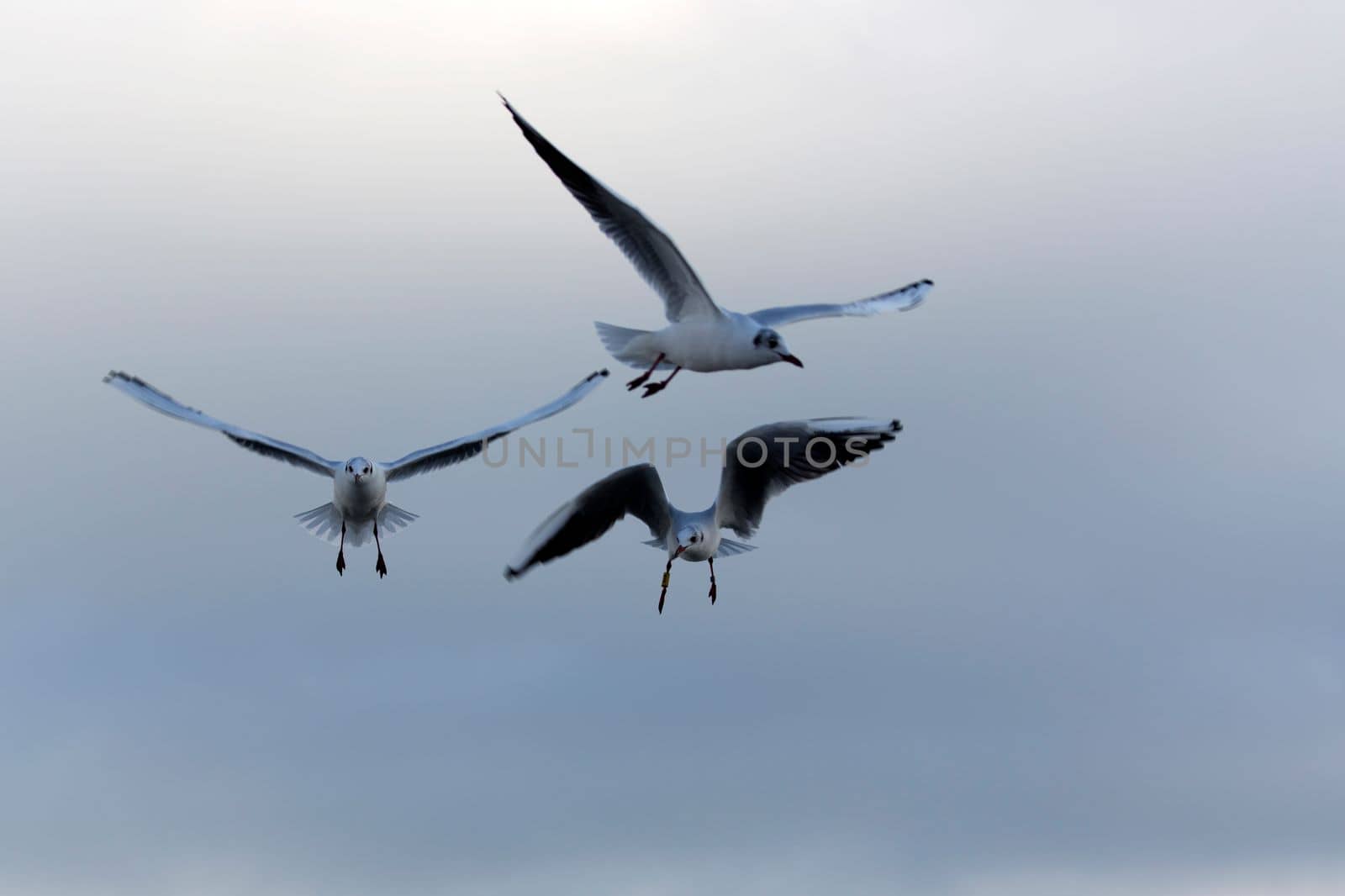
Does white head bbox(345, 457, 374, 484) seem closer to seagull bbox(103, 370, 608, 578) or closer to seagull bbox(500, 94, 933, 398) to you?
seagull bbox(103, 370, 608, 578)

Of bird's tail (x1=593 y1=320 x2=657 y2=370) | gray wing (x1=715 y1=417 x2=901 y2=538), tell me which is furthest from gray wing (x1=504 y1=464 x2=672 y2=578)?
bird's tail (x1=593 y1=320 x2=657 y2=370)

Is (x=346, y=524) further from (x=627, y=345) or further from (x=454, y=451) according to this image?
(x=627, y=345)

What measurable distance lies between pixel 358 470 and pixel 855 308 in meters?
4.79

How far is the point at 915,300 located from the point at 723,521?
3860 mm

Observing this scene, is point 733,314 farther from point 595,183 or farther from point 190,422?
point 190,422

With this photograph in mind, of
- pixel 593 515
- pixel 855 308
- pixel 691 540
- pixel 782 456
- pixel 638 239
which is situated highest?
pixel 855 308

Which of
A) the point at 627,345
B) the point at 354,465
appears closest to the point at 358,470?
the point at 354,465

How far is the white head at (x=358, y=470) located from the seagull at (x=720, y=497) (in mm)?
1426

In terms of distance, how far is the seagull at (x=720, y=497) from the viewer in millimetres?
20219

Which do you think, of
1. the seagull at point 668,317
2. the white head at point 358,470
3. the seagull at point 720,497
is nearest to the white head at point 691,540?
the seagull at point 720,497

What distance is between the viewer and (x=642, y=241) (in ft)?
62.6

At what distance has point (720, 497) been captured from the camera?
68.0 ft

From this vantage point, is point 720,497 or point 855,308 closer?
point 720,497

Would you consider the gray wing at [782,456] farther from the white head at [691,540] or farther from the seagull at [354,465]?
the seagull at [354,465]
